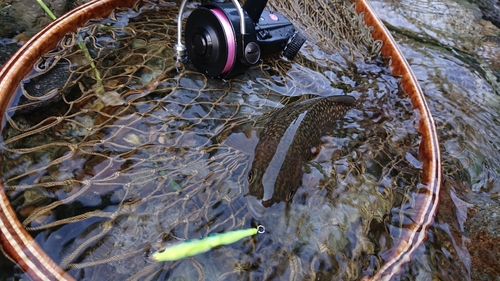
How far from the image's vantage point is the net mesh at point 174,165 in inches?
82.5

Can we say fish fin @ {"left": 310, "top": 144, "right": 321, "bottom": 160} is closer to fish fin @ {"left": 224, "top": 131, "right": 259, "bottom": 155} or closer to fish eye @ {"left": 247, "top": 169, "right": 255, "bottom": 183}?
fish fin @ {"left": 224, "top": 131, "right": 259, "bottom": 155}

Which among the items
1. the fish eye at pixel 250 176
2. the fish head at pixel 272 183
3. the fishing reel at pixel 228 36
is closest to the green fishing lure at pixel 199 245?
the fish head at pixel 272 183

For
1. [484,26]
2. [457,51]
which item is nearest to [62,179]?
[457,51]

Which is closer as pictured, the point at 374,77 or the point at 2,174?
the point at 2,174

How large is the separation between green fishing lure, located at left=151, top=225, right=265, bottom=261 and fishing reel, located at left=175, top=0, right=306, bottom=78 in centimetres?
142

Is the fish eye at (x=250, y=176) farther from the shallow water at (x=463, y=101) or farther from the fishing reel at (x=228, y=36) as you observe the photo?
the shallow water at (x=463, y=101)

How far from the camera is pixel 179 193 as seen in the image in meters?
2.37

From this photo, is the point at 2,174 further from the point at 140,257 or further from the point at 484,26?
the point at 484,26

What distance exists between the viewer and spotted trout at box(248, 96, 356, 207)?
2.31 meters

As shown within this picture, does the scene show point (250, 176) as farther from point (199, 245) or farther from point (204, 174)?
point (199, 245)

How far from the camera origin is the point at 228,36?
276cm

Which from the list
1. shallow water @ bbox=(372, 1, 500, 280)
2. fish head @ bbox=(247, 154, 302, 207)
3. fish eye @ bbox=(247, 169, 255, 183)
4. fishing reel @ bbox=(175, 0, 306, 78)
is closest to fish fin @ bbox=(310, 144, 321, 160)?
fish head @ bbox=(247, 154, 302, 207)

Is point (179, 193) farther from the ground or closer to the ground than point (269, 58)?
closer to the ground

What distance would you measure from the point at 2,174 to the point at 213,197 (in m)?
1.34
